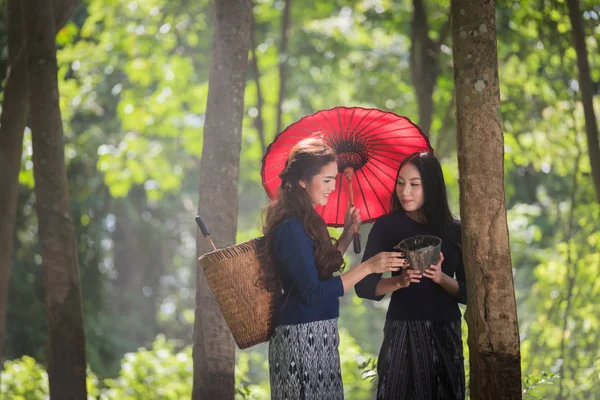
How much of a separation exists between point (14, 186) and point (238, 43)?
2585 mm

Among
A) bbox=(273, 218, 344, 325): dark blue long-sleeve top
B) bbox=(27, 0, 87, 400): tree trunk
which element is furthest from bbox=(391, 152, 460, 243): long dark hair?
bbox=(27, 0, 87, 400): tree trunk

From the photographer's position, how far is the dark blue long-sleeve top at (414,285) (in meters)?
4.25

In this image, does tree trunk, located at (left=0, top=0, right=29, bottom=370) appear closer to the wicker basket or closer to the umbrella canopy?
the umbrella canopy

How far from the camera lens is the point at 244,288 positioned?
13.3 ft

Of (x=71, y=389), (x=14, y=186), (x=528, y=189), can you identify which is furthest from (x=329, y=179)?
(x=528, y=189)

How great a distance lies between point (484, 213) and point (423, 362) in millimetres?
847

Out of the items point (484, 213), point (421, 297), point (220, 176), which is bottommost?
point (421, 297)

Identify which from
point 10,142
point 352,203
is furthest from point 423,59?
point 352,203

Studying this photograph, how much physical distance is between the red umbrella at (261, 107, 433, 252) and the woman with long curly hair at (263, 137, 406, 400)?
1.28 feet

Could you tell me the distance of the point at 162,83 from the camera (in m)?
13.8

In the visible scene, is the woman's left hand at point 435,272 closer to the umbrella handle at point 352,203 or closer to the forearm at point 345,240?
the umbrella handle at point 352,203

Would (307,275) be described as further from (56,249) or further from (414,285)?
(56,249)

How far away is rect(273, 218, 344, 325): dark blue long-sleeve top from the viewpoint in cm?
387

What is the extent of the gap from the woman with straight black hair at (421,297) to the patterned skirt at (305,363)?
1.29 feet
